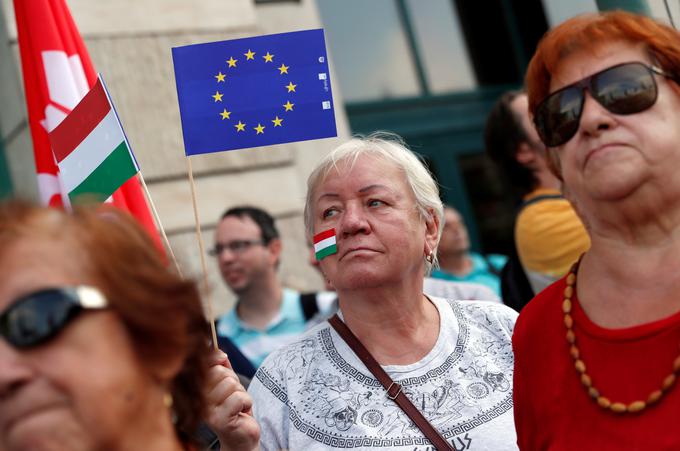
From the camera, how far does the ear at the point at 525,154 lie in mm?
3881

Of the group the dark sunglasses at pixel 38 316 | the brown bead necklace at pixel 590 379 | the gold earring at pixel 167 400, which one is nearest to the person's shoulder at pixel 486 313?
the brown bead necklace at pixel 590 379

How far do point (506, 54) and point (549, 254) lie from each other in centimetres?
560

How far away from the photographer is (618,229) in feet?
6.49

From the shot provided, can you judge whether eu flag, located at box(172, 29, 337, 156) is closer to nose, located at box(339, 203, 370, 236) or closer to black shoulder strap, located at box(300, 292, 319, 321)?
nose, located at box(339, 203, 370, 236)

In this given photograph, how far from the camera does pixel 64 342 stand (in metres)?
1.49

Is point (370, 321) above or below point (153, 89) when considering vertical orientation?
below

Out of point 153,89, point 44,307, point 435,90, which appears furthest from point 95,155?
point 435,90

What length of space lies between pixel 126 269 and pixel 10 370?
0.81 feet

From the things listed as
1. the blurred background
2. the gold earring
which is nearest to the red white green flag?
the blurred background

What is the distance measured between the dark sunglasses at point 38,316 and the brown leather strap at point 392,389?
1.45 meters

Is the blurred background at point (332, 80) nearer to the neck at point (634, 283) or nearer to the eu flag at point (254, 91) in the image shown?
the eu flag at point (254, 91)

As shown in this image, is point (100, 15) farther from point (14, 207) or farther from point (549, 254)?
point (14, 207)

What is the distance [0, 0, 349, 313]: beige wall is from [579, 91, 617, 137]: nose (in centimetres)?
403

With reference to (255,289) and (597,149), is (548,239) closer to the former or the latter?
(597,149)
